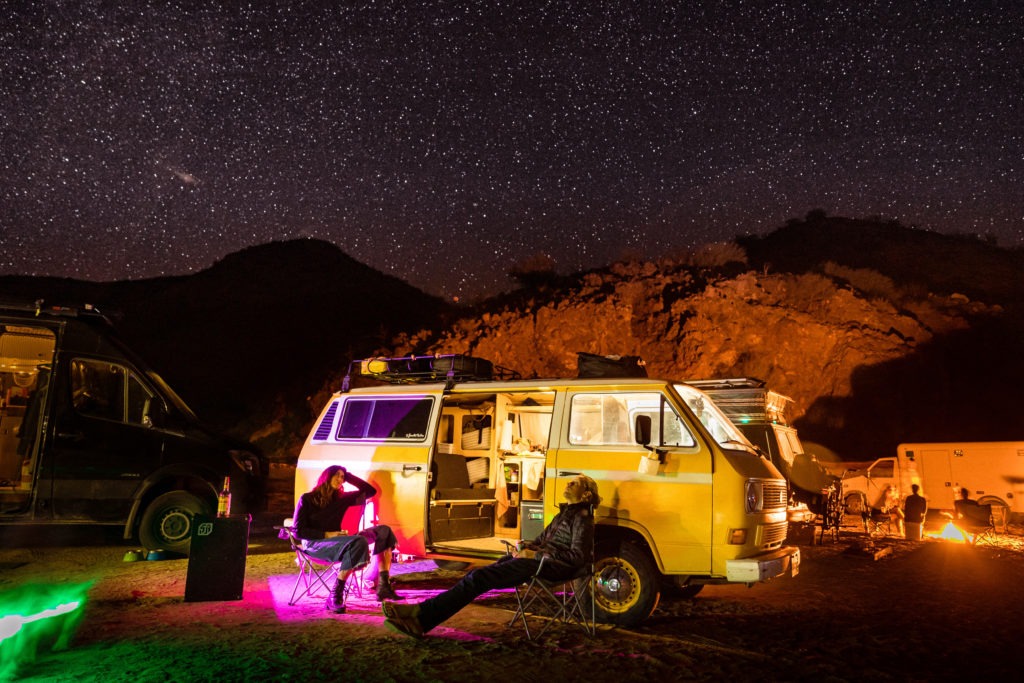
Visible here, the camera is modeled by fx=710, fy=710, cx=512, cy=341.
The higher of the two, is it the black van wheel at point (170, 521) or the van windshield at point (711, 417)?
the van windshield at point (711, 417)

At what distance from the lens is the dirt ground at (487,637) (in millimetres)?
5230

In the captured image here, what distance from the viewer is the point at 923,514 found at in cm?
1617

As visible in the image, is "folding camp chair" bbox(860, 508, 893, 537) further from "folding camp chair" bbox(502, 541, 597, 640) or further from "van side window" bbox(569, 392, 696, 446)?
"folding camp chair" bbox(502, 541, 597, 640)

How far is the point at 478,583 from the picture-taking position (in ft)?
19.6

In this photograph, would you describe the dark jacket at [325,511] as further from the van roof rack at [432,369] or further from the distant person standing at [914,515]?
the distant person standing at [914,515]

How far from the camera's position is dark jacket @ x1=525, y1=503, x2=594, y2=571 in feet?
20.8

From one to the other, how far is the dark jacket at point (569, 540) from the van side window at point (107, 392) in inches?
275

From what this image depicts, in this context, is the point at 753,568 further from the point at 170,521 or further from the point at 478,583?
the point at 170,521

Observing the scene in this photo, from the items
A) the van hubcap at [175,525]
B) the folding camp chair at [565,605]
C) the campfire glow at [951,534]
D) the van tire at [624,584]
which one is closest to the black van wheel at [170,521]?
the van hubcap at [175,525]

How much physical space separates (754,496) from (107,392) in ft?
29.8

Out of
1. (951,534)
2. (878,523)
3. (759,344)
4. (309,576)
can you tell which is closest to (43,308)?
(309,576)

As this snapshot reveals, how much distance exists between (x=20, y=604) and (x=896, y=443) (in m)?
25.7

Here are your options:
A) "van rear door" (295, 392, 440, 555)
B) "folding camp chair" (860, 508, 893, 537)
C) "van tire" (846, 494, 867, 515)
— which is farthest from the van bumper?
"van tire" (846, 494, 867, 515)

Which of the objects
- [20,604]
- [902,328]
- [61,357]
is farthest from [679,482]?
[902,328]
